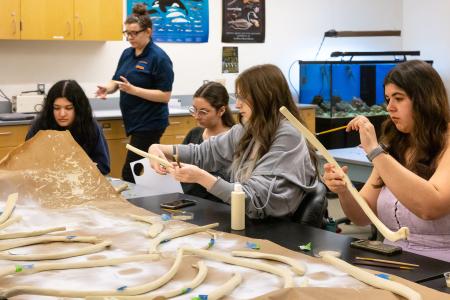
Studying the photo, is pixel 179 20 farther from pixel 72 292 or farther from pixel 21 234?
pixel 72 292

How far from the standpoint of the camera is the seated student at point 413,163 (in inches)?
85.2

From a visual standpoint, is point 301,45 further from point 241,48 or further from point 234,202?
point 234,202

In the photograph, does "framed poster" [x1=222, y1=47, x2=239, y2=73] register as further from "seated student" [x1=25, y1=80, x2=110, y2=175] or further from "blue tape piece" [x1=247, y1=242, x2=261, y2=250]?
"blue tape piece" [x1=247, y1=242, x2=261, y2=250]

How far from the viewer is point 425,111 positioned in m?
2.28

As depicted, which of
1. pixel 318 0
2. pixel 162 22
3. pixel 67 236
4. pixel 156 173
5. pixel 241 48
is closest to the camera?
pixel 67 236

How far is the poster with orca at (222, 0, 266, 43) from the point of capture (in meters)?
6.74

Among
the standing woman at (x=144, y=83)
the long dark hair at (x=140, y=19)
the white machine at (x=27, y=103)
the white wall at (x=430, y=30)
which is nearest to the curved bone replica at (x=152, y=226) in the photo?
the standing woman at (x=144, y=83)

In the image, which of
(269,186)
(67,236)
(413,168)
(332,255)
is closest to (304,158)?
(269,186)

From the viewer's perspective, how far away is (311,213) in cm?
253

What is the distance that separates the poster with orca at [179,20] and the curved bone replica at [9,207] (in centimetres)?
381

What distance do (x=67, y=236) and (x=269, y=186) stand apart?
0.77 meters

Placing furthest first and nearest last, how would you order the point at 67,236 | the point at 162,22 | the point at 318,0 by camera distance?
the point at 318,0, the point at 162,22, the point at 67,236

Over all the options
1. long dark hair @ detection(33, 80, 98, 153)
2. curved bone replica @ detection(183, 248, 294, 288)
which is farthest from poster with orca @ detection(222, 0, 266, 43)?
curved bone replica @ detection(183, 248, 294, 288)

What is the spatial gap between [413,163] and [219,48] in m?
4.59
